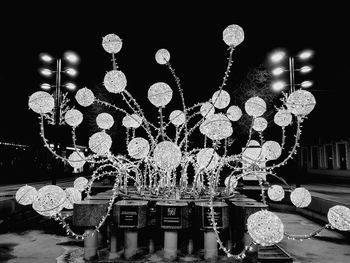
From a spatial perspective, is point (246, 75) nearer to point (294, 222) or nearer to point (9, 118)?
point (294, 222)

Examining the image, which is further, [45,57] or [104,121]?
[45,57]

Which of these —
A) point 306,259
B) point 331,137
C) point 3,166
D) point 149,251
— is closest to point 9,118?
point 3,166

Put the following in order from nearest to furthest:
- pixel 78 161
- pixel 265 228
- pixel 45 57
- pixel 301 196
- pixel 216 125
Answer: pixel 265 228 < pixel 216 125 < pixel 78 161 < pixel 301 196 < pixel 45 57

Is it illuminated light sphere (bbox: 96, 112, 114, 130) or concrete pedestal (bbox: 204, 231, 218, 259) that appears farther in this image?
illuminated light sphere (bbox: 96, 112, 114, 130)

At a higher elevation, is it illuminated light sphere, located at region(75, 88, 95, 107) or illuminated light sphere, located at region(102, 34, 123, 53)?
illuminated light sphere, located at region(102, 34, 123, 53)

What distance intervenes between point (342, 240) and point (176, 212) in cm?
413

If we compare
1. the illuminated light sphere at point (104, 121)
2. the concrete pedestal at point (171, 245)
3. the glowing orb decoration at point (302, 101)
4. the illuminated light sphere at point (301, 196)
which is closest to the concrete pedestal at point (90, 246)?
the concrete pedestal at point (171, 245)

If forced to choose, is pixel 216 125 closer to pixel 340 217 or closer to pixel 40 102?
pixel 340 217

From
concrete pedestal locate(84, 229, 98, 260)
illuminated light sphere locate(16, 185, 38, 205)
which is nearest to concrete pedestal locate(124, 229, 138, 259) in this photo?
concrete pedestal locate(84, 229, 98, 260)

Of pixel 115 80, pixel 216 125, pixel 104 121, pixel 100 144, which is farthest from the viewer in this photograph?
pixel 104 121

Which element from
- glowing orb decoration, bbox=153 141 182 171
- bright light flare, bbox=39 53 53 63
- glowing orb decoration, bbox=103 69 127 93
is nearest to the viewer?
glowing orb decoration, bbox=153 141 182 171

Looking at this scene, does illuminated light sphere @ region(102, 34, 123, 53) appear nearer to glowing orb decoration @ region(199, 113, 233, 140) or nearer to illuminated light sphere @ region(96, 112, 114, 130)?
glowing orb decoration @ region(199, 113, 233, 140)

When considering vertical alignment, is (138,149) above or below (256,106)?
below

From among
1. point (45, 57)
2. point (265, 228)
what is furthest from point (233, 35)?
point (45, 57)
